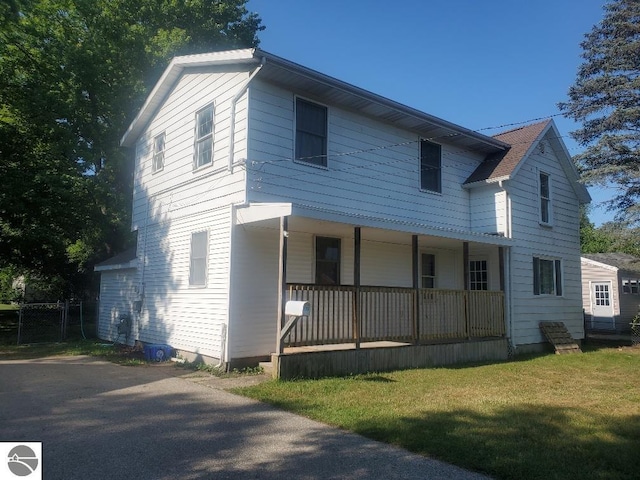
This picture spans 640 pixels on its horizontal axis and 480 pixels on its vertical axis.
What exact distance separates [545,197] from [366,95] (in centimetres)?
782

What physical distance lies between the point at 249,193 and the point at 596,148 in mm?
15034

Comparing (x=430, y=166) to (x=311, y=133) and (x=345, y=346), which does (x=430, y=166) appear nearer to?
(x=311, y=133)

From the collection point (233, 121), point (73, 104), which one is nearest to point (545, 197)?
point (233, 121)

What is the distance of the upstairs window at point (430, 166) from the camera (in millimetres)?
13711

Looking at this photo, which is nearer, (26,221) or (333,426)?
(333,426)

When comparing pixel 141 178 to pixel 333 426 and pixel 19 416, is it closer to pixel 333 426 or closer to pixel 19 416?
pixel 19 416

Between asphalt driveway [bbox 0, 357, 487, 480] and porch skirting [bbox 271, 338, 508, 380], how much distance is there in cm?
147

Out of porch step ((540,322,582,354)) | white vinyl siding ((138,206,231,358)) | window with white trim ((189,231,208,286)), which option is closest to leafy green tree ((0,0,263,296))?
white vinyl siding ((138,206,231,358))

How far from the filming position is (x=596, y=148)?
1848cm

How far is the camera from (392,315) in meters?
10.6

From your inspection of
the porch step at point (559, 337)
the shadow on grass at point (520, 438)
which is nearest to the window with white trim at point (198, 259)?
the shadow on grass at point (520, 438)

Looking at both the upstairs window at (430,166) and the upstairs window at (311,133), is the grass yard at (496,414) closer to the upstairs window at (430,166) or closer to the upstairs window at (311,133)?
the upstairs window at (311,133)

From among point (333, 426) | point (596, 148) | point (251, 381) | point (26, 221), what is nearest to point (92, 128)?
point (26, 221)

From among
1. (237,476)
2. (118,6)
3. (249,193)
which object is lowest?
(237,476)
